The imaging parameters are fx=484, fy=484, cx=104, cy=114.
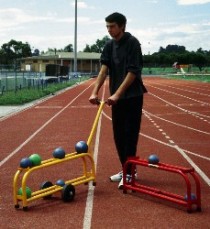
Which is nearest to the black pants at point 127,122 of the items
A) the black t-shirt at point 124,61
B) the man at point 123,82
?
the man at point 123,82

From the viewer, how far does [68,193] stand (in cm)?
566

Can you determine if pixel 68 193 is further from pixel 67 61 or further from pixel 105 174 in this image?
pixel 67 61

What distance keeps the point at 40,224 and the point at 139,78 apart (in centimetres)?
223

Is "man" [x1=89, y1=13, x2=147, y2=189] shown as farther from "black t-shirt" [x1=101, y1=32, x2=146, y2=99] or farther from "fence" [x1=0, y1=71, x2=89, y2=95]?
"fence" [x1=0, y1=71, x2=89, y2=95]

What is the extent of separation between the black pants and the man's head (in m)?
0.85

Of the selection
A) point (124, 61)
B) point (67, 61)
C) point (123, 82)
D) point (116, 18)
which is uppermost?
point (116, 18)

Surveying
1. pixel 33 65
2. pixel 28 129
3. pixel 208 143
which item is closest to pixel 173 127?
pixel 208 143

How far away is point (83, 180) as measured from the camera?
20.1ft

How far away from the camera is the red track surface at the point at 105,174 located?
4.96 meters

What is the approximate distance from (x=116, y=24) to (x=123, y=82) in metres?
0.71

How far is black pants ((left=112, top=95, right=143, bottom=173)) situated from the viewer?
613 centimetres

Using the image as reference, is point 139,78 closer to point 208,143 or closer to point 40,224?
point 40,224

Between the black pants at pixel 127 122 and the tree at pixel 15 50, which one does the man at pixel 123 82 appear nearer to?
the black pants at pixel 127 122

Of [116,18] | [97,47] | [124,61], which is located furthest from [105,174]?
[97,47]
